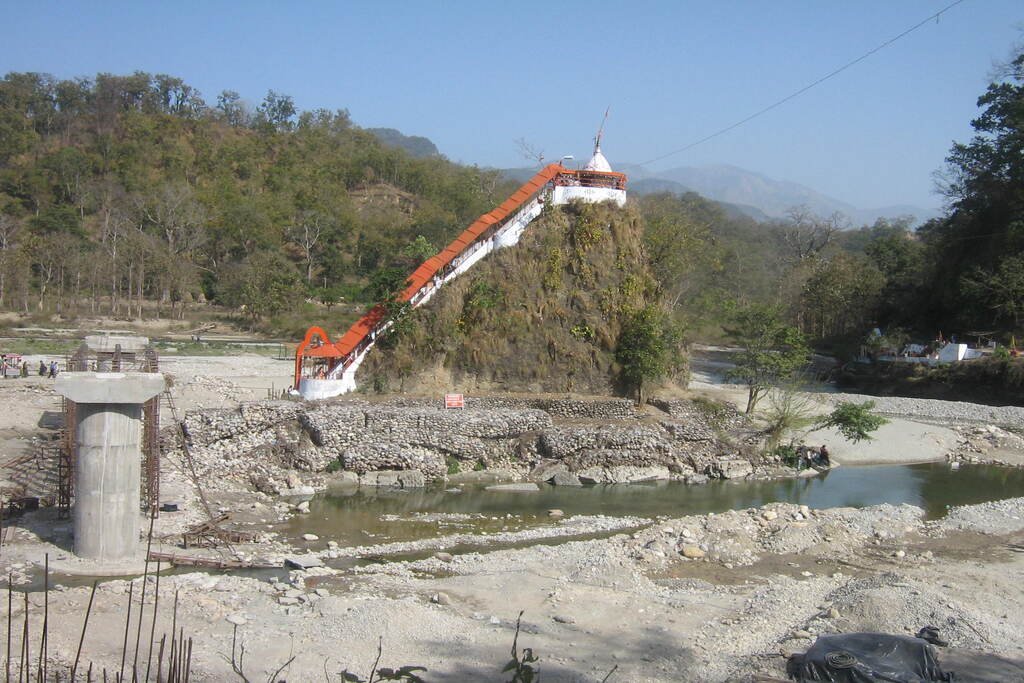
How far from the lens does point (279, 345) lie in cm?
4934

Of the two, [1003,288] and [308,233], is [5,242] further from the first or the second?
[1003,288]

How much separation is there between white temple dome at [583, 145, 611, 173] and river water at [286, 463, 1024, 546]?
1453cm

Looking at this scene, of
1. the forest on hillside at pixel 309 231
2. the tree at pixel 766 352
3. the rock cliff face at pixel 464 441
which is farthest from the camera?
the forest on hillside at pixel 309 231

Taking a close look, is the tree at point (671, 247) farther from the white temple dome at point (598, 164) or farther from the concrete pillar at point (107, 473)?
the concrete pillar at point (107, 473)

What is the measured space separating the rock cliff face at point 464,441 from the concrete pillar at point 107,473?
22.4ft

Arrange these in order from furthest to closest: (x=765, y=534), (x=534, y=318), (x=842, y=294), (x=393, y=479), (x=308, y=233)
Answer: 1. (x=308, y=233)
2. (x=842, y=294)
3. (x=534, y=318)
4. (x=393, y=479)
5. (x=765, y=534)

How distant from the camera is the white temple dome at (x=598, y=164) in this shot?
35.3 m

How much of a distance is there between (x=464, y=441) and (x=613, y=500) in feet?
17.0

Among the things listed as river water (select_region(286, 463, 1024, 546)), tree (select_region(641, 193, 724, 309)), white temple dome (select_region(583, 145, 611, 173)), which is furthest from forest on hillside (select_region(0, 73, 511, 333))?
river water (select_region(286, 463, 1024, 546))

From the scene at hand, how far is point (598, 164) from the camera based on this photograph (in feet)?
117

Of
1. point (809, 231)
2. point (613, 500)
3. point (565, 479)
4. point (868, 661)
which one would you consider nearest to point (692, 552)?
point (613, 500)

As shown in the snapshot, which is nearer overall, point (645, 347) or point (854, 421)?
point (854, 421)

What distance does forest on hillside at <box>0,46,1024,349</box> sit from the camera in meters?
50.3

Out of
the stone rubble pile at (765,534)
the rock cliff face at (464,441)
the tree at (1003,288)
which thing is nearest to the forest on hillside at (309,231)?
the tree at (1003,288)
